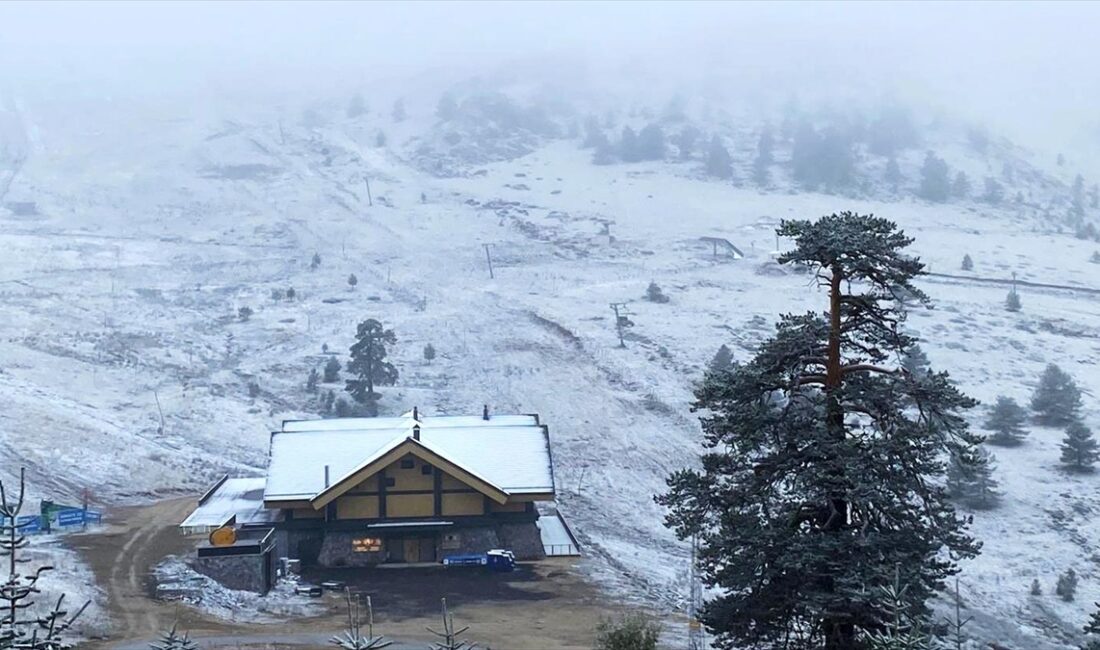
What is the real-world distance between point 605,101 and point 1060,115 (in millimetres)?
76218

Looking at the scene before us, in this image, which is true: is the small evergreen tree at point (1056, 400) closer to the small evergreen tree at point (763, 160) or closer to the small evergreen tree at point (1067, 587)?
the small evergreen tree at point (1067, 587)

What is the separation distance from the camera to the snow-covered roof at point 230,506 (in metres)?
40.5

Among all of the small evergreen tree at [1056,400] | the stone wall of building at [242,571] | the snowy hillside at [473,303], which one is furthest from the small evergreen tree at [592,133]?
the stone wall of building at [242,571]

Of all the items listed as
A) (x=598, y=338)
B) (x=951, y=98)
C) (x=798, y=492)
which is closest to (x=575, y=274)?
(x=598, y=338)

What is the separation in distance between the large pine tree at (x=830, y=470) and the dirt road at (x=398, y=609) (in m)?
14.7

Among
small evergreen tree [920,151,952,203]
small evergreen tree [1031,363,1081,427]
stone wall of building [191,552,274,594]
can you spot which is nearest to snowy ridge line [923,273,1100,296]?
small evergreen tree [1031,363,1081,427]

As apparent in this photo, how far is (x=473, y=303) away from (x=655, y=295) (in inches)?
537

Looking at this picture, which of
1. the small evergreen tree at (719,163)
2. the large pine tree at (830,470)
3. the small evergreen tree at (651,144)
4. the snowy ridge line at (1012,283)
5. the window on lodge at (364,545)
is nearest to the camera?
the large pine tree at (830,470)

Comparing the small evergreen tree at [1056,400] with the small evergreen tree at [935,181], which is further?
the small evergreen tree at [935,181]

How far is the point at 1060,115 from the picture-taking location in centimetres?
19375

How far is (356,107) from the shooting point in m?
173

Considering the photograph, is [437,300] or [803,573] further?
[437,300]

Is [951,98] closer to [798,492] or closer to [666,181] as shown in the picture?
[666,181]

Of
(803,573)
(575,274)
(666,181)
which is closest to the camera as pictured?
(803,573)
